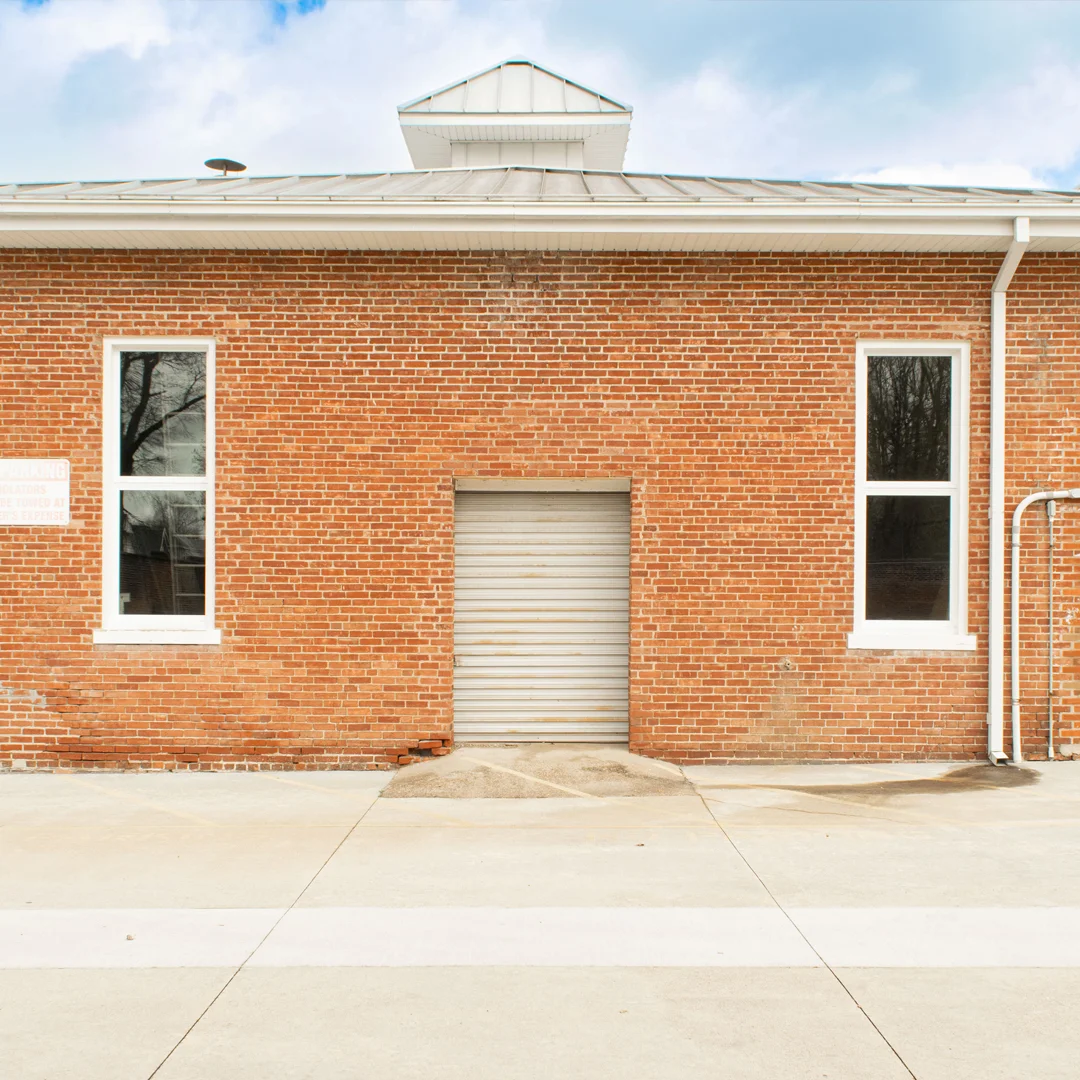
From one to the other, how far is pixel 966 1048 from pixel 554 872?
8.06 feet

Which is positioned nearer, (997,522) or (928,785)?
(928,785)

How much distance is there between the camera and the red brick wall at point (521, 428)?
825 cm

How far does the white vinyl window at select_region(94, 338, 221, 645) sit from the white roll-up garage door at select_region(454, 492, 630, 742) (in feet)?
7.21

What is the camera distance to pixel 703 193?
8.72 meters

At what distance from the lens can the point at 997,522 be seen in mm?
8242

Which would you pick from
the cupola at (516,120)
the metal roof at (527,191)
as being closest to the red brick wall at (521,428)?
the metal roof at (527,191)

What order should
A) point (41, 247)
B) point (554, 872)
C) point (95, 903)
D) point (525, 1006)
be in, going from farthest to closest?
point (41, 247) < point (554, 872) < point (95, 903) < point (525, 1006)

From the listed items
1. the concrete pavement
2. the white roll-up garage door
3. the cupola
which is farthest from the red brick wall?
the cupola

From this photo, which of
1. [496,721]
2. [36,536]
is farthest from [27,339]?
[496,721]

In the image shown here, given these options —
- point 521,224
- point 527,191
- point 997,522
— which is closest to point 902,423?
point 997,522

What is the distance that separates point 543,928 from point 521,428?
4.48 m

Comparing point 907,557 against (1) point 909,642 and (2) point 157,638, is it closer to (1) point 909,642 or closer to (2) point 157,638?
(1) point 909,642

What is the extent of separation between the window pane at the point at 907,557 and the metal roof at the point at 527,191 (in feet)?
7.94

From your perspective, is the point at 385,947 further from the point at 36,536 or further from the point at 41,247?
the point at 41,247
